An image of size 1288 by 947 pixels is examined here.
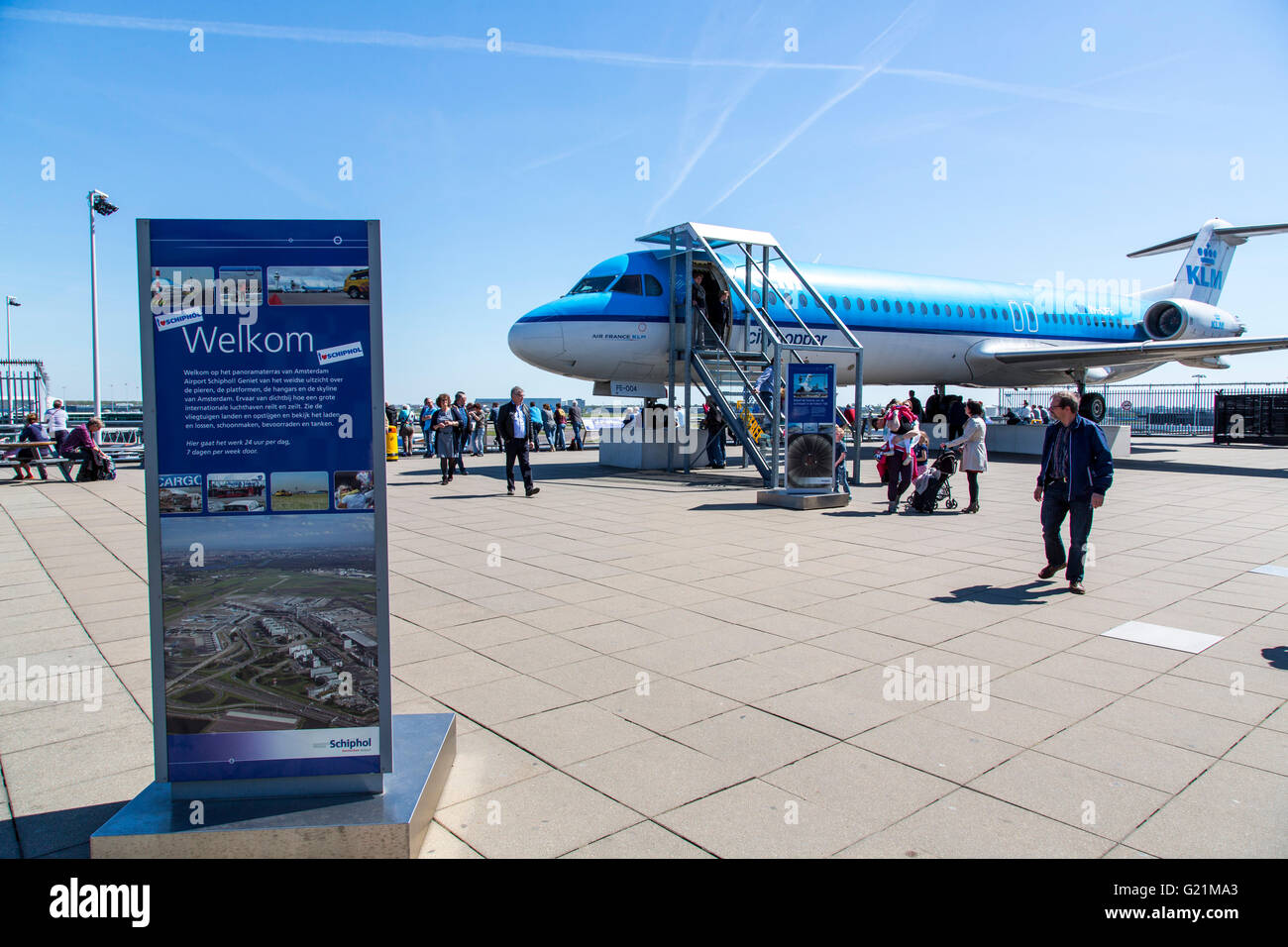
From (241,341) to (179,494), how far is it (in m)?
0.63

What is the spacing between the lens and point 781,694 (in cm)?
481

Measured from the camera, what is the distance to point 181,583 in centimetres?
308

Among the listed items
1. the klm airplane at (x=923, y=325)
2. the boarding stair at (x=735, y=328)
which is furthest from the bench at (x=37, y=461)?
the boarding stair at (x=735, y=328)

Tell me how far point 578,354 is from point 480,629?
1150 cm

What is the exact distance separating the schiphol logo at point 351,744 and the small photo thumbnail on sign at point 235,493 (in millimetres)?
955

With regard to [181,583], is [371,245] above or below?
above

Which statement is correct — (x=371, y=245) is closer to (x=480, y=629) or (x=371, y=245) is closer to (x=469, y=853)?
(x=469, y=853)

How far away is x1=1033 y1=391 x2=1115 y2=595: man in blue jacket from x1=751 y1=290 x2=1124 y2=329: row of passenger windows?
11.2 m

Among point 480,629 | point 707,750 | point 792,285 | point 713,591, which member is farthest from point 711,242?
point 707,750

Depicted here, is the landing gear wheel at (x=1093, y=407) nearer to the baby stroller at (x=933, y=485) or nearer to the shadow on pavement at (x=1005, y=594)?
the baby stroller at (x=933, y=485)

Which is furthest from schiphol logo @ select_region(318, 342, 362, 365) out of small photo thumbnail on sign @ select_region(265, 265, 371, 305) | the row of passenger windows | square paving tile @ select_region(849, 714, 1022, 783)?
the row of passenger windows

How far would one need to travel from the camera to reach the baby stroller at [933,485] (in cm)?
1252

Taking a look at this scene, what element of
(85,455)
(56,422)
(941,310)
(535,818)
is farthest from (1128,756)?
(56,422)
